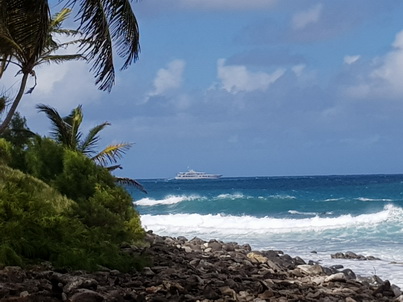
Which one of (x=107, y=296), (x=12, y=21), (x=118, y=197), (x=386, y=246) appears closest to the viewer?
(x=107, y=296)

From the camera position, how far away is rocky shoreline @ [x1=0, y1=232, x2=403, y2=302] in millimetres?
7105

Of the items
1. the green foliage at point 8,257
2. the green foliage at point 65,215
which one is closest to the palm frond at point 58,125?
the green foliage at point 65,215

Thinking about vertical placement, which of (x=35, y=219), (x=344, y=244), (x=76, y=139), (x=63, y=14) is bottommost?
(x=344, y=244)

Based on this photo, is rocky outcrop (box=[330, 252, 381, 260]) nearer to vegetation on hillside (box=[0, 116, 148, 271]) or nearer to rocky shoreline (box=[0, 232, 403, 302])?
rocky shoreline (box=[0, 232, 403, 302])

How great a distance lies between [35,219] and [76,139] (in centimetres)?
1264

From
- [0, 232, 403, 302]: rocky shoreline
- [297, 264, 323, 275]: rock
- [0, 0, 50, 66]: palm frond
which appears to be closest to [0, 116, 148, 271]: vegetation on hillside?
[0, 232, 403, 302]: rocky shoreline

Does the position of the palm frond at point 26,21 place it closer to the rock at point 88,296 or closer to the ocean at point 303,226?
the rock at point 88,296

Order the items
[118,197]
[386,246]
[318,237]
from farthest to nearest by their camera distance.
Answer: [318,237], [386,246], [118,197]

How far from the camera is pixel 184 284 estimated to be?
8.04 metres

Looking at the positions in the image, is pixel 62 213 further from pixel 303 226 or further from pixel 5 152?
pixel 303 226

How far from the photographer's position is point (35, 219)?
32.8 ft

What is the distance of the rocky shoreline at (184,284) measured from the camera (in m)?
7.11

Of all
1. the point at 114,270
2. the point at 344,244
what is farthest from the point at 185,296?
the point at 344,244

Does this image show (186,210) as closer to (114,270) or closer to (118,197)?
(118,197)
